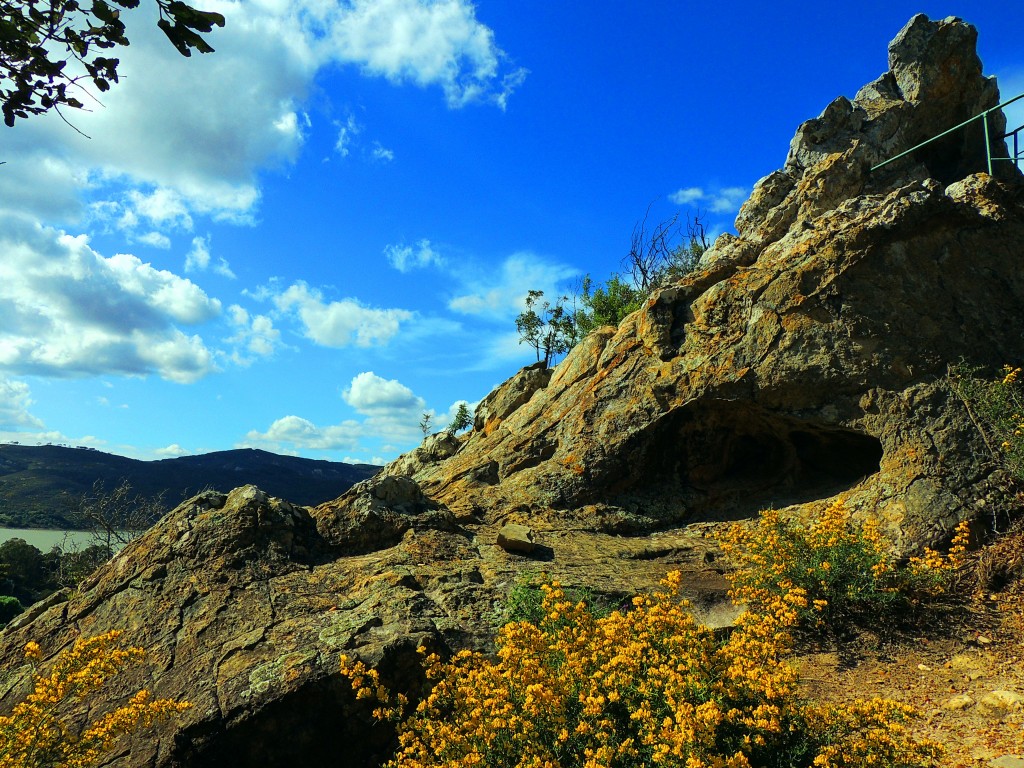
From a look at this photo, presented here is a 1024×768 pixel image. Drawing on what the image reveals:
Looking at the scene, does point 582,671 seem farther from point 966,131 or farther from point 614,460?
point 966,131

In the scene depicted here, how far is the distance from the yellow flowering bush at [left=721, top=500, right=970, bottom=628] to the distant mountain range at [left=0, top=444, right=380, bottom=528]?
46.3 meters

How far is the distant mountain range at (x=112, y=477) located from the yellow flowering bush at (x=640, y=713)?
159ft

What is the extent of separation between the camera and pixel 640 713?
13.6ft

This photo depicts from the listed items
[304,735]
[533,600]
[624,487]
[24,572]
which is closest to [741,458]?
[624,487]

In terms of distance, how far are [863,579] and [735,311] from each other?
210 inches

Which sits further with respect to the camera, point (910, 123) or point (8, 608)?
point (8, 608)

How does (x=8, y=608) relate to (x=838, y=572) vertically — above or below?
below

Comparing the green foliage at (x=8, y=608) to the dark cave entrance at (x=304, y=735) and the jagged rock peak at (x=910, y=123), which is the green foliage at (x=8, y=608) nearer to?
the dark cave entrance at (x=304, y=735)

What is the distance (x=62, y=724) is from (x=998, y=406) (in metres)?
11.8

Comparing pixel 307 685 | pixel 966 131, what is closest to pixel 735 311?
pixel 307 685

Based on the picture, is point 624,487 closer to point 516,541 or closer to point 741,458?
point 741,458

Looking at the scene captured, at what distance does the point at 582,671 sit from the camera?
15.7 feet

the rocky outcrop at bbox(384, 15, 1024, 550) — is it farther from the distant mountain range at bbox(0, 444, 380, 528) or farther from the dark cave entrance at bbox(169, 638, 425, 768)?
the distant mountain range at bbox(0, 444, 380, 528)

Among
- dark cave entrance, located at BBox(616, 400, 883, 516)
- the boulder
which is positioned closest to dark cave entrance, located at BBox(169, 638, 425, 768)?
the boulder
